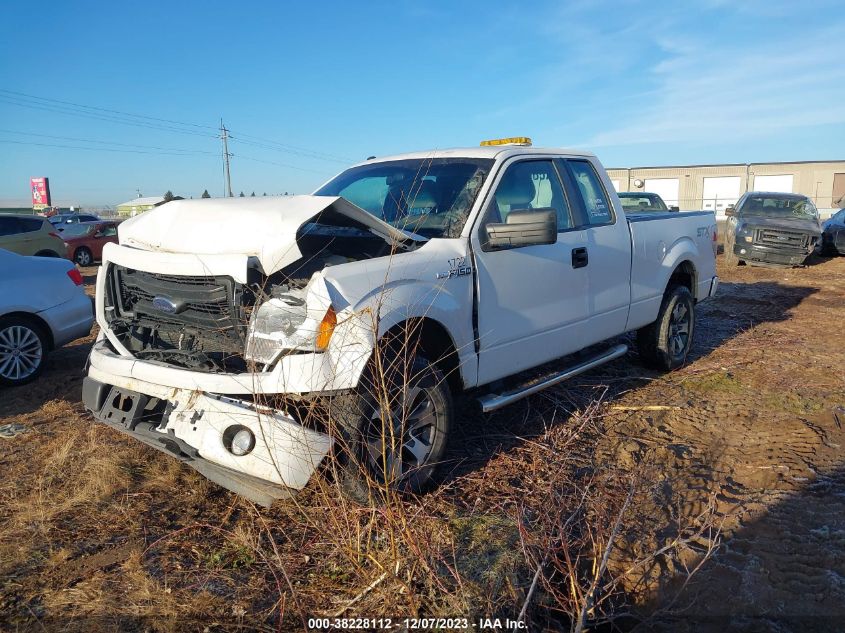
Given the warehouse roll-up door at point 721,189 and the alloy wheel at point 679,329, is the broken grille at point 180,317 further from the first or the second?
the warehouse roll-up door at point 721,189

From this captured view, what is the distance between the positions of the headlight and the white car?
396cm

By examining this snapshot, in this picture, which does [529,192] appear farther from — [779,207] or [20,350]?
[779,207]

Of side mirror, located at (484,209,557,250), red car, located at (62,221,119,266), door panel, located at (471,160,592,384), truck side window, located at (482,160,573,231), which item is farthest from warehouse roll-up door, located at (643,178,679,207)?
side mirror, located at (484,209,557,250)

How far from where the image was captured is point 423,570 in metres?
2.61

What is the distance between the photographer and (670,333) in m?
6.00

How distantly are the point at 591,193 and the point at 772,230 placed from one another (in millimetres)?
10871

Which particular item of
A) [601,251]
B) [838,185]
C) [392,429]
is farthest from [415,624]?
[838,185]

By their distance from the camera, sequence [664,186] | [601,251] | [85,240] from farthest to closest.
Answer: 1. [664,186]
2. [85,240]
3. [601,251]

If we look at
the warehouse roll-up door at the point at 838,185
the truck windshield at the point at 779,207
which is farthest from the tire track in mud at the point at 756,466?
the warehouse roll-up door at the point at 838,185

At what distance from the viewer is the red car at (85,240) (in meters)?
17.7

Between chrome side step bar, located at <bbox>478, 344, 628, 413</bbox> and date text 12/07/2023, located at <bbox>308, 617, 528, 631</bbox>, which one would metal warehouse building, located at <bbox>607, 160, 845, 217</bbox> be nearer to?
chrome side step bar, located at <bbox>478, 344, 628, 413</bbox>

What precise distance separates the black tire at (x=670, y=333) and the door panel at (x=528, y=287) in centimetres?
155

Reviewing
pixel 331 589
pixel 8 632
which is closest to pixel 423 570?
pixel 331 589

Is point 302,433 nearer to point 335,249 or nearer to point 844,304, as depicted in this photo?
point 335,249
